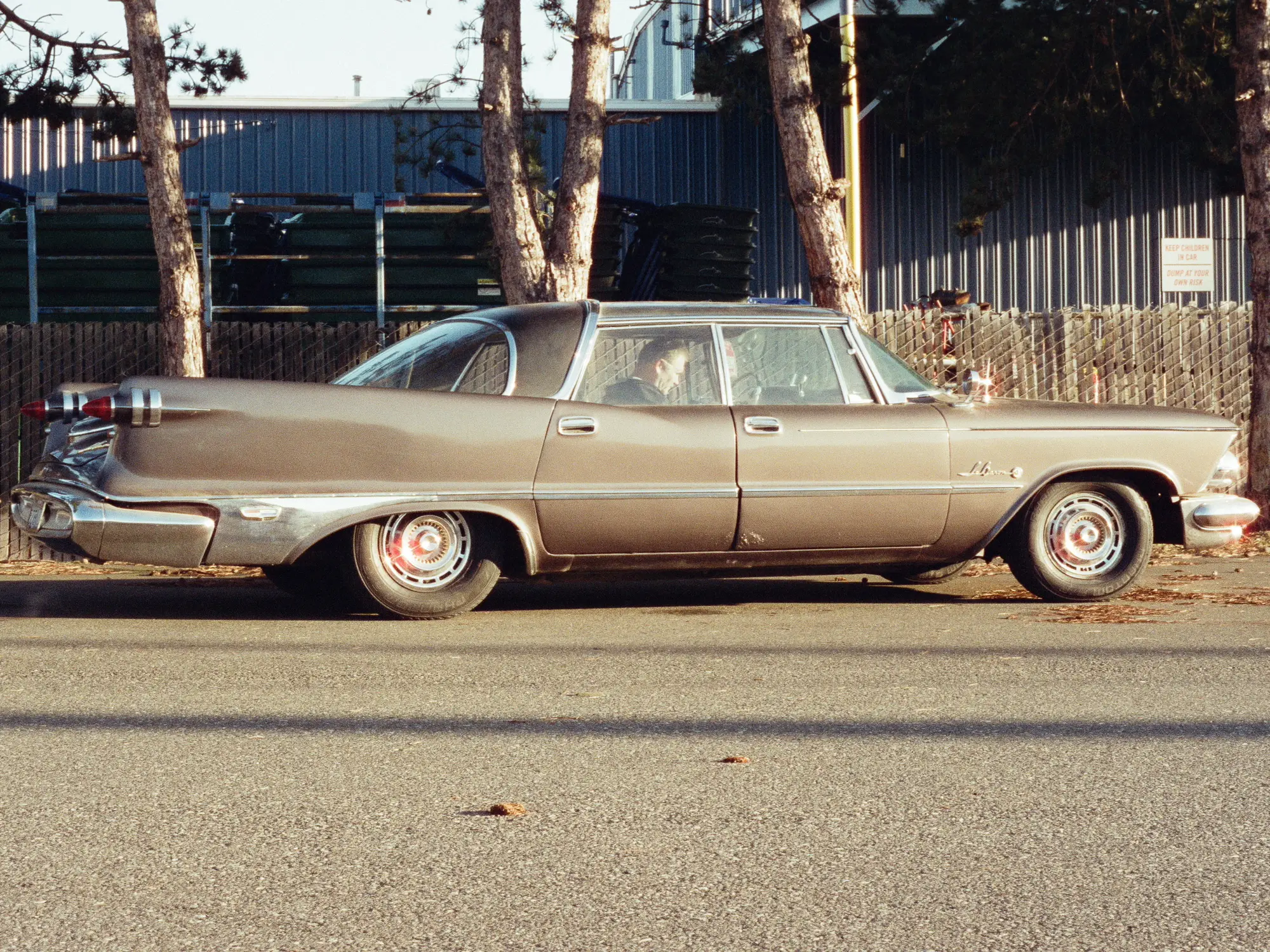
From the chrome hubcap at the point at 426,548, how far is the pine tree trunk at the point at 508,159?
4.85 m

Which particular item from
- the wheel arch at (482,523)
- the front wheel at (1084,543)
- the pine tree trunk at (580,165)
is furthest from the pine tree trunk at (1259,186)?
the wheel arch at (482,523)

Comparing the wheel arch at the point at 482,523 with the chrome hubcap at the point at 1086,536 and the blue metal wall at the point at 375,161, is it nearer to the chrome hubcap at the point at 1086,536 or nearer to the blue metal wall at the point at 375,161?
→ the chrome hubcap at the point at 1086,536

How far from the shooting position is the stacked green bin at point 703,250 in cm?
1758

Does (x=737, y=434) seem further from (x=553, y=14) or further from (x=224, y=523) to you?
(x=553, y=14)

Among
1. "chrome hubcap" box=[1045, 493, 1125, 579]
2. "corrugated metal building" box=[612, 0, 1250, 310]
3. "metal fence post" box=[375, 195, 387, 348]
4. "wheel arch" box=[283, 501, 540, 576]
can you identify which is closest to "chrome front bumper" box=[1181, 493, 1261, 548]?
"chrome hubcap" box=[1045, 493, 1125, 579]

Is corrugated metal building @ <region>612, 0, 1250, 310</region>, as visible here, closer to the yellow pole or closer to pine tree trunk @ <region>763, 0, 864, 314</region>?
the yellow pole

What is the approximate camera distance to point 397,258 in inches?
628

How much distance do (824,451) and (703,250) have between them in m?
10.1

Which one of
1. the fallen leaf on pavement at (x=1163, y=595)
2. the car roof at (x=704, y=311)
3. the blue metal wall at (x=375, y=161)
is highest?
the blue metal wall at (x=375, y=161)

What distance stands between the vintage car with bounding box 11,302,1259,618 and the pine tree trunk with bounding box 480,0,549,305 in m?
3.94

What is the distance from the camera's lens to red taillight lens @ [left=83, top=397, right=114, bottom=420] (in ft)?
23.0

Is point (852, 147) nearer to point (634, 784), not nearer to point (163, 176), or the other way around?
point (163, 176)

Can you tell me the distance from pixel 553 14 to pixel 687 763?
11029 mm

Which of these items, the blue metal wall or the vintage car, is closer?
the vintage car
